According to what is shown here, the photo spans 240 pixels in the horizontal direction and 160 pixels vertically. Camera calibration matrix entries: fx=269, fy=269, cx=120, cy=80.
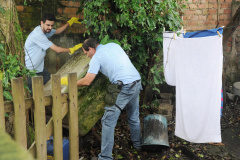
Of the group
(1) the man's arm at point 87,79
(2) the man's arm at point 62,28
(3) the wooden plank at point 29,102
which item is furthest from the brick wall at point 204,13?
(3) the wooden plank at point 29,102

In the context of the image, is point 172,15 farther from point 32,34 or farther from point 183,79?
point 32,34

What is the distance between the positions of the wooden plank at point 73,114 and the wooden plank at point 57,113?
0.46ft

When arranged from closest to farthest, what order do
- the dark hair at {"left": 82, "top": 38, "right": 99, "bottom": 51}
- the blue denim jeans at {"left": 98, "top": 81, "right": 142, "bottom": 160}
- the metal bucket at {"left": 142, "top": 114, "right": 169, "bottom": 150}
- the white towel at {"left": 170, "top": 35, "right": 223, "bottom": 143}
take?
1. the white towel at {"left": 170, "top": 35, "right": 223, "bottom": 143}
2. the blue denim jeans at {"left": 98, "top": 81, "right": 142, "bottom": 160}
3. the dark hair at {"left": 82, "top": 38, "right": 99, "bottom": 51}
4. the metal bucket at {"left": 142, "top": 114, "right": 169, "bottom": 150}

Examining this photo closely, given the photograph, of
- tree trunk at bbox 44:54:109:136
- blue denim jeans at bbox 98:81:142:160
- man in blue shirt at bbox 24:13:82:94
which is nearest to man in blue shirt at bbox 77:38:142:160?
blue denim jeans at bbox 98:81:142:160

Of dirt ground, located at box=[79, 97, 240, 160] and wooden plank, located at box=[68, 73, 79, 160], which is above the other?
wooden plank, located at box=[68, 73, 79, 160]

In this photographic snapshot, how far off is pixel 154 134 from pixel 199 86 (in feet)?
3.14

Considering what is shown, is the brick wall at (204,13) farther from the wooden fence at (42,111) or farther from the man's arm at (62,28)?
the wooden fence at (42,111)

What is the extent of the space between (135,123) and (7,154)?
11.9 feet

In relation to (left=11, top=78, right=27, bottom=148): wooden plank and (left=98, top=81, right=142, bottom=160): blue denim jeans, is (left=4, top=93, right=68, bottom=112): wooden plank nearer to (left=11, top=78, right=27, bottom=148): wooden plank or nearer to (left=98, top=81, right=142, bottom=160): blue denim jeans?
(left=11, top=78, right=27, bottom=148): wooden plank

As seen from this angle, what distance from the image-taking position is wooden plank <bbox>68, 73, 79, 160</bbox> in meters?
2.70

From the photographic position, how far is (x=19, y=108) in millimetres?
2396

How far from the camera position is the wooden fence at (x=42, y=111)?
2.38 meters

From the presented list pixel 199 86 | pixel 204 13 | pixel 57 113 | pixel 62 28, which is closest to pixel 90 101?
pixel 57 113

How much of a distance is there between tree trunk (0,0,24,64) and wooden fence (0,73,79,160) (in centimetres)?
52
